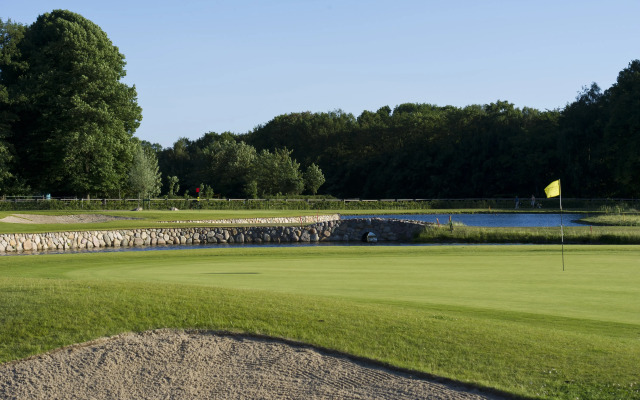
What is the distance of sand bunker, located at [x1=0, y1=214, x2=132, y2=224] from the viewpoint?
117 ft

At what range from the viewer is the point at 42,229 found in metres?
30.1

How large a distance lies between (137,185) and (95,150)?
6.24 metres

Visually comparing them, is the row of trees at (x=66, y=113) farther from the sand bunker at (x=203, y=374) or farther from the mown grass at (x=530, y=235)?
the sand bunker at (x=203, y=374)

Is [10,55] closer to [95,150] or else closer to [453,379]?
[95,150]

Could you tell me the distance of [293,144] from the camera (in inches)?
3962

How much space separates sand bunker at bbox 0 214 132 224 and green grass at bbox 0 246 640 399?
25295 millimetres

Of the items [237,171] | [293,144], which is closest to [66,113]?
[237,171]

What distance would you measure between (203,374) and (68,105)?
4545 centimetres

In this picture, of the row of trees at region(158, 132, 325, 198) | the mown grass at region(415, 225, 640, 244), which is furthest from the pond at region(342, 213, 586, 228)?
the row of trees at region(158, 132, 325, 198)

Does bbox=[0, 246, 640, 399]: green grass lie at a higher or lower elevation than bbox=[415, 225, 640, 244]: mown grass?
higher

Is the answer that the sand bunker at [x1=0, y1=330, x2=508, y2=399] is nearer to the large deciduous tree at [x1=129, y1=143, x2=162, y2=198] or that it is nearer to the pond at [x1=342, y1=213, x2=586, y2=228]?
the pond at [x1=342, y1=213, x2=586, y2=228]

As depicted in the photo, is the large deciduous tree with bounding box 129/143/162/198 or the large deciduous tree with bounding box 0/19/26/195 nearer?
the large deciduous tree with bounding box 0/19/26/195

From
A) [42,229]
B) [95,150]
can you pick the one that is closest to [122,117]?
[95,150]

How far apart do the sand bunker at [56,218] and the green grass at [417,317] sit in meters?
25.3
